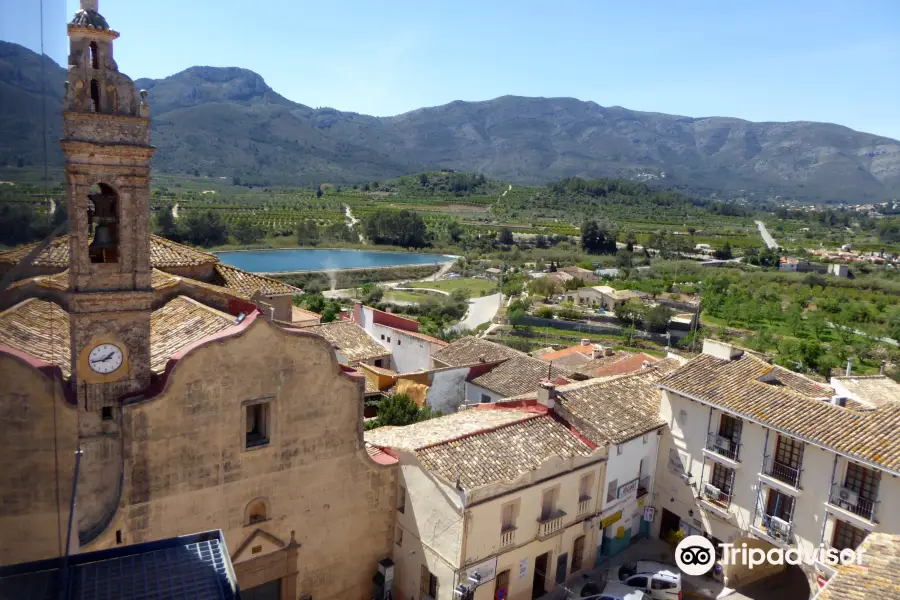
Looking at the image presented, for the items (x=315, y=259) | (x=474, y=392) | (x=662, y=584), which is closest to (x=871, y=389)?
(x=662, y=584)

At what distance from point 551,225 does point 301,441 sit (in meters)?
127

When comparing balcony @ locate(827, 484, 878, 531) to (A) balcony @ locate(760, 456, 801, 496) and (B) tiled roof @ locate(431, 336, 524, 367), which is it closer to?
(A) balcony @ locate(760, 456, 801, 496)

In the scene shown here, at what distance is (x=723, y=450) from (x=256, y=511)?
1246 cm

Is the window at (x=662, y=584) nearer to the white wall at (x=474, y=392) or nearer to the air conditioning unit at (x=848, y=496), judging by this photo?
the air conditioning unit at (x=848, y=496)

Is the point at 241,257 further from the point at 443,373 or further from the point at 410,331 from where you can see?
the point at 443,373

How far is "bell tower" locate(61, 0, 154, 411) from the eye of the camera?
11.0 meters

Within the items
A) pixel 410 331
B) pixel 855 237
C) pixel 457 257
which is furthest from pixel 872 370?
pixel 855 237

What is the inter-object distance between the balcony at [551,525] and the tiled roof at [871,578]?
7028 mm

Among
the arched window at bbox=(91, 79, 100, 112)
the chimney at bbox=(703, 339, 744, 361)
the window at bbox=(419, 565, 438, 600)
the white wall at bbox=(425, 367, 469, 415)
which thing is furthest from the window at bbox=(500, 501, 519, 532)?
the arched window at bbox=(91, 79, 100, 112)

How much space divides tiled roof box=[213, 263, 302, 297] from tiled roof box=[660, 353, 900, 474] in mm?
12002

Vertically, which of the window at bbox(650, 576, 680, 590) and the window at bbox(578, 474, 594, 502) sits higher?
the window at bbox(578, 474, 594, 502)

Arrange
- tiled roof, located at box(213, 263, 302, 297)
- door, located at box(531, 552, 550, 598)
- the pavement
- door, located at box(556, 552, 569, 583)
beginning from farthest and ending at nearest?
tiled roof, located at box(213, 263, 302, 297)
door, located at box(556, 552, 569, 583)
the pavement
door, located at box(531, 552, 550, 598)

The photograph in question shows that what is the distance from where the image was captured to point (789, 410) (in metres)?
17.0

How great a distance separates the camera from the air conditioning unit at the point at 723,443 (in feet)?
59.5
